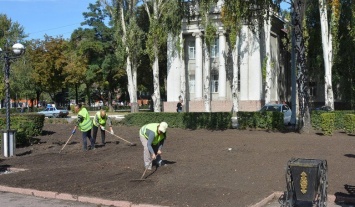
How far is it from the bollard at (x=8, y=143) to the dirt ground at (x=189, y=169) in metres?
0.37

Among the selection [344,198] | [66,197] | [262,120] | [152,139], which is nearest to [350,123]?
[262,120]

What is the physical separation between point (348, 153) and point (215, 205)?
691 centimetres

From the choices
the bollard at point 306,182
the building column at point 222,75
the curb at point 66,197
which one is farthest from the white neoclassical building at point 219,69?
the bollard at point 306,182

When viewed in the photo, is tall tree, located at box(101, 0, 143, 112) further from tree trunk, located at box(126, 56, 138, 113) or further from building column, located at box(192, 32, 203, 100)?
building column, located at box(192, 32, 203, 100)

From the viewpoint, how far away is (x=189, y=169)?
11.2 m

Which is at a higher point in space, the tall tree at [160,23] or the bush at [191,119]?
the tall tree at [160,23]

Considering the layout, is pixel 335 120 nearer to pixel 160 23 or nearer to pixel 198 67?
pixel 160 23

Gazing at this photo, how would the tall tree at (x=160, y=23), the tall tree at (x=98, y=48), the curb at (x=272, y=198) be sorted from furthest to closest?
the tall tree at (x=98, y=48)
the tall tree at (x=160, y=23)
the curb at (x=272, y=198)

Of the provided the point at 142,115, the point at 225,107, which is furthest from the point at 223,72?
the point at 142,115

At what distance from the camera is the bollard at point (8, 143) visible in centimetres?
1488

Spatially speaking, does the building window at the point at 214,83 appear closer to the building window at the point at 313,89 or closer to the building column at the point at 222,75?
the building column at the point at 222,75


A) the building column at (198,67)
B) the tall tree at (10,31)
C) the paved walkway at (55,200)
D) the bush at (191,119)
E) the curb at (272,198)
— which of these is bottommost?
the paved walkway at (55,200)

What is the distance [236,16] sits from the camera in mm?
21469

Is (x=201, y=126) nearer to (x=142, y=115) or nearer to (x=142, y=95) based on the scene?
(x=142, y=115)
